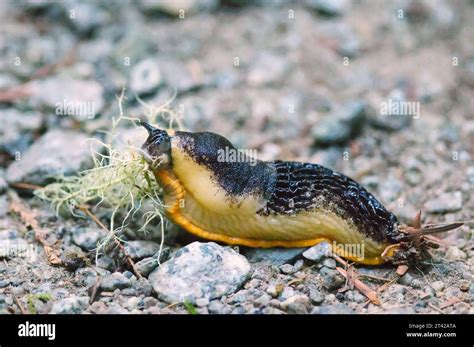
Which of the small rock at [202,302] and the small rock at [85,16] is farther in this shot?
the small rock at [85,16]

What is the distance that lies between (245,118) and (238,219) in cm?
260

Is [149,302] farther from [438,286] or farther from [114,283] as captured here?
[438,286]

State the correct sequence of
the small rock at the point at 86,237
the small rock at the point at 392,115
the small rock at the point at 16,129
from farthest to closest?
the small rock at the point at 392,115, the small rock at the point at 16,129, the small rock at the point at 86,237

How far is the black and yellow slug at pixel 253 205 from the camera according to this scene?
5070 mm

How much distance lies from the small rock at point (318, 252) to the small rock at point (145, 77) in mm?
3451

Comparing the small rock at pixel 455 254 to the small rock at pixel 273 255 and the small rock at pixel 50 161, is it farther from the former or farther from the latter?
the small rock at pixel 50 161

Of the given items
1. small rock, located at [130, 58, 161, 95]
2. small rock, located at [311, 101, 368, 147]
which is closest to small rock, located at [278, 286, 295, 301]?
small rock, located at [311, 101, 368, 147]

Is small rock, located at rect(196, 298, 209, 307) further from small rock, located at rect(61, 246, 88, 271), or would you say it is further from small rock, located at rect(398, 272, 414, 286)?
small rock, located at rect(398, 272, 414, 286)

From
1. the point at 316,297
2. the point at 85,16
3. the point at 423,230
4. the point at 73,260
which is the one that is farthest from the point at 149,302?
the point at 85,16

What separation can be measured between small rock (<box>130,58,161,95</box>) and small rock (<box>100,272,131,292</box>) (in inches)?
129

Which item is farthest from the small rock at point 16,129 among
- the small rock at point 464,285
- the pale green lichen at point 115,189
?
the small rock at point 464,285

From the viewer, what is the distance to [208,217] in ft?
17.0
